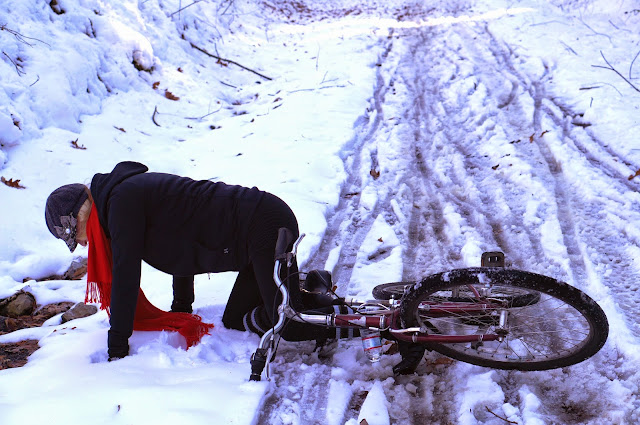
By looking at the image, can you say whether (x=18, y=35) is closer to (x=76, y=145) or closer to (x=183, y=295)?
(x=76, y=145)

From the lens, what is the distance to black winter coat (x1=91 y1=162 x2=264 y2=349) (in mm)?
2547

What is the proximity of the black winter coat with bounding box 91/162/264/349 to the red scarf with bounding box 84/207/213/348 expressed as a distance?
0.07 m

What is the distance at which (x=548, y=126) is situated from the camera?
241 inches

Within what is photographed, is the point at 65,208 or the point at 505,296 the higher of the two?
the point at 65,208

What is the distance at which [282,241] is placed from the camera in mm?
2602

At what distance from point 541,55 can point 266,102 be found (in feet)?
17.2

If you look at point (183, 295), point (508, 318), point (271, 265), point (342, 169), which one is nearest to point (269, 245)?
point (271, 265)

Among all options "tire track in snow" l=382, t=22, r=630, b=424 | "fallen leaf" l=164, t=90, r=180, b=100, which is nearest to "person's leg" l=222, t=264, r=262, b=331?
"tire track in snow" l=382, t=22, r=630, b=424

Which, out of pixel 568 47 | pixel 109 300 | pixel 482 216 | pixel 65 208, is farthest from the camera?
pixel 568 47

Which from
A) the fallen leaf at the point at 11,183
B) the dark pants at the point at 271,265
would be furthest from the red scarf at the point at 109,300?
the fallen leaf at the point at 11,183

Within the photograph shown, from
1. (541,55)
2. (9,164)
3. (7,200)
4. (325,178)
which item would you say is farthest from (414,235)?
(541,55)

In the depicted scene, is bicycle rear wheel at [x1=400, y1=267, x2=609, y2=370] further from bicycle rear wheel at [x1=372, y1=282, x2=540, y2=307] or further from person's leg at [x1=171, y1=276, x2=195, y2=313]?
person's leg at [x1=171, y1=276, x2=195, y2=313]

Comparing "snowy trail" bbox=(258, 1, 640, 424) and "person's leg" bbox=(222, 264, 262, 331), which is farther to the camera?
"person's leg" bbox=(222, 264, 262, 331)

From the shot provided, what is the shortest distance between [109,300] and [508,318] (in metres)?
2.44
